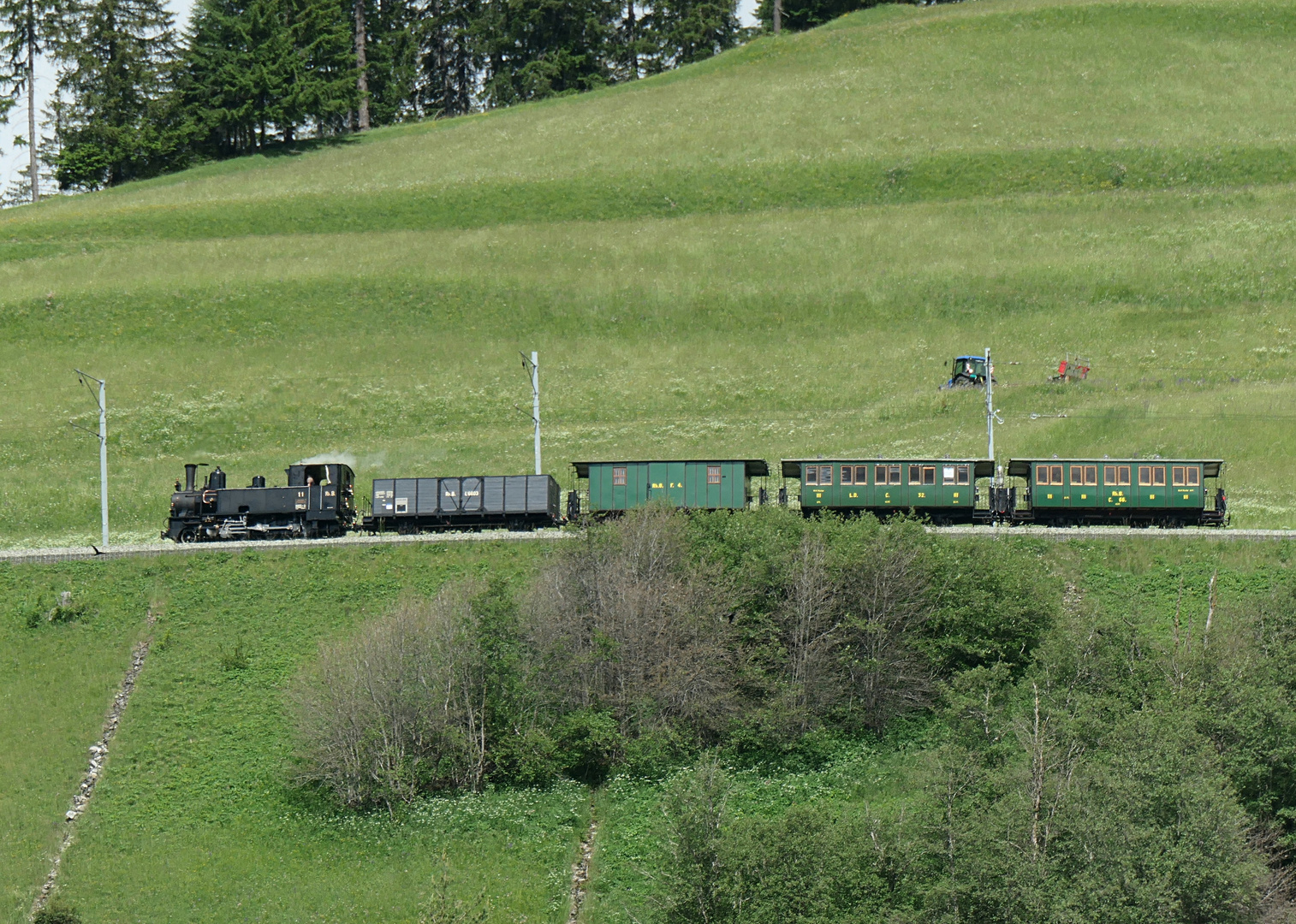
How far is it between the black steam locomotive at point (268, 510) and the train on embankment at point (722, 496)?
47 mm

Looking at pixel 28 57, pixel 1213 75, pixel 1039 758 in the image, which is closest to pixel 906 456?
pixel 1039 758

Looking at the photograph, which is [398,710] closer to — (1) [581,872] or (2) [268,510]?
(1) [581,872]

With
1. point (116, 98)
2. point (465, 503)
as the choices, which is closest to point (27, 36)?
point (116, 98)

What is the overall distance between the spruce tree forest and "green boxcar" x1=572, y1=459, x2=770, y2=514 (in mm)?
68774

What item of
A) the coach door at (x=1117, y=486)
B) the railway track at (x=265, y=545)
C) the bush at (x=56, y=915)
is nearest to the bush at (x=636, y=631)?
the railway track at (x=265, y=545)

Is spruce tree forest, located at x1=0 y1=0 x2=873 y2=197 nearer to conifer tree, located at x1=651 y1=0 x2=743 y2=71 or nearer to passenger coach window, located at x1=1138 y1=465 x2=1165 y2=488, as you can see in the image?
conifer tree, located at x1=651 y1=0 x2=743 y2=71

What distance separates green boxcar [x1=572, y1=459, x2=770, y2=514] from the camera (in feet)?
194

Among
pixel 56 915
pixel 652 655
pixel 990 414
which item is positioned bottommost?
pixel 56 915

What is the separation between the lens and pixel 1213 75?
4592 inches

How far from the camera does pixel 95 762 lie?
152 feet

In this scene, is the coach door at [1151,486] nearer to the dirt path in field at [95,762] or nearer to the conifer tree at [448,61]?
the dirt path in field at [95,762]

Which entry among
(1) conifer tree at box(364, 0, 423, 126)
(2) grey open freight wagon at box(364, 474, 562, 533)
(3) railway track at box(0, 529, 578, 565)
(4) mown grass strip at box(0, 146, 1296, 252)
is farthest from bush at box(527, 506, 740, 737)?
(1) conifer tree at box(364, 0, 423, 126)

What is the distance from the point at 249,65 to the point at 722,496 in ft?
245

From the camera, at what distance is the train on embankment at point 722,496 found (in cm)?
5806
